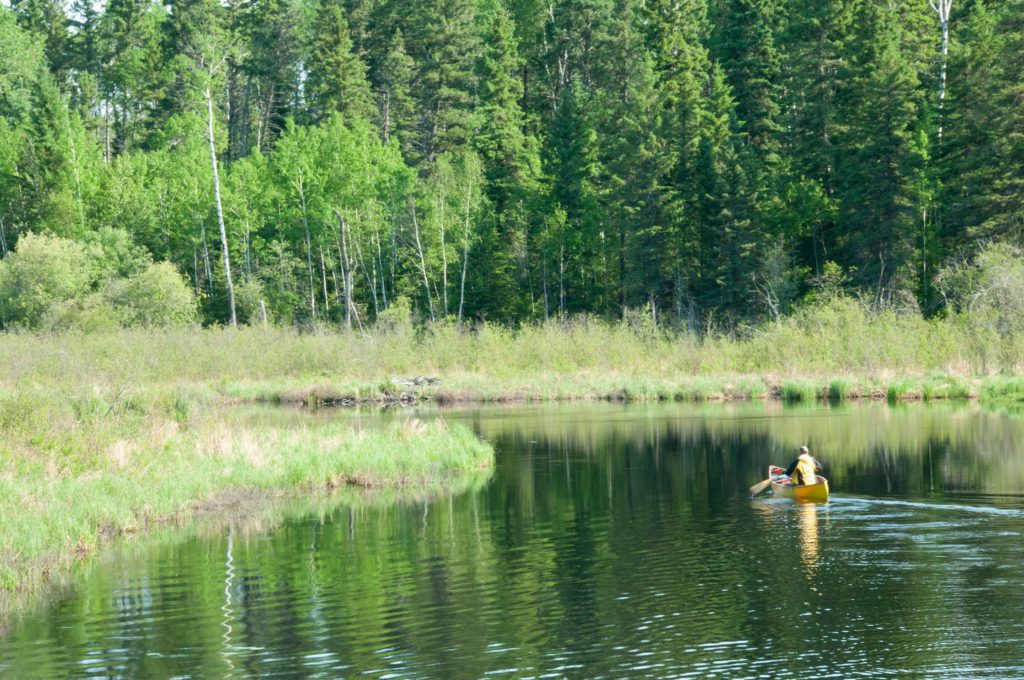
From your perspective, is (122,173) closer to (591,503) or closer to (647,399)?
(647,399)

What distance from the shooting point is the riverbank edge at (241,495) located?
66.5 feet

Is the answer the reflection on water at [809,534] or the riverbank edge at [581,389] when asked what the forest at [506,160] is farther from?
the reflection on water at [809,534]

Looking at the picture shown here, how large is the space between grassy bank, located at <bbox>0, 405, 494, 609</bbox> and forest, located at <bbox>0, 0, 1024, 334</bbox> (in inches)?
1465

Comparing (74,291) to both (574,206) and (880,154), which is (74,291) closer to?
(574,206)

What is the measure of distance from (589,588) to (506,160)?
2813 inches

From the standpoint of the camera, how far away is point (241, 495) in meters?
28.4

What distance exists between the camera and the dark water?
15.4m

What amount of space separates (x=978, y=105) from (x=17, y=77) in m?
72.3

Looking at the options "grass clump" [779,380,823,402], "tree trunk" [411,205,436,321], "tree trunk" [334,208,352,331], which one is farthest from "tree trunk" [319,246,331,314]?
"grass clump" [779,380,823,402]

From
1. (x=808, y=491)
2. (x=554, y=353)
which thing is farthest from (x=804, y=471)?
(x=554, y=353)

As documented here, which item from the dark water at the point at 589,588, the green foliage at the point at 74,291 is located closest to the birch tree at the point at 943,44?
the dark water at the point at 589,588

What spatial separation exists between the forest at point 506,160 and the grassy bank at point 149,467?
37223 millimetres

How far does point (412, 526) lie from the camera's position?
25.6 metres

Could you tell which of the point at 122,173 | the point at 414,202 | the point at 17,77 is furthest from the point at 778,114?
the point at 17,77
